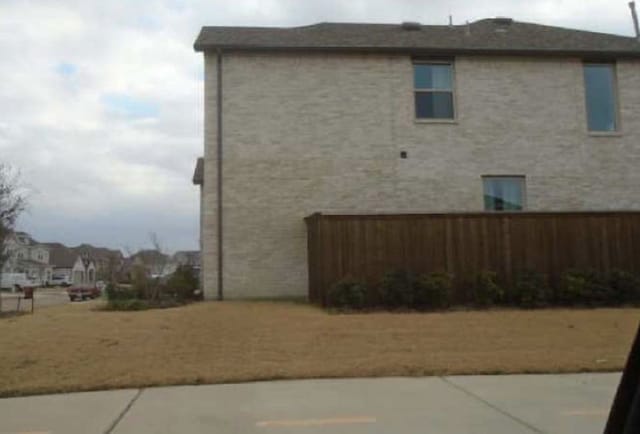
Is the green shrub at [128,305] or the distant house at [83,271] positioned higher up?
the distant house at [83,271]

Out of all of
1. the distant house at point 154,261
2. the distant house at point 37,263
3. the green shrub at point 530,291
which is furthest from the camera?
the distant house at point 37,263

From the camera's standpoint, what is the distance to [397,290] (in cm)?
1576

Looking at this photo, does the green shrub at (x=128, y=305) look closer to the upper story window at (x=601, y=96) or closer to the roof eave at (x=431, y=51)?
the roof eave at (x=431, y=51)

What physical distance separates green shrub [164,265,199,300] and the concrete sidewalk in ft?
40.5

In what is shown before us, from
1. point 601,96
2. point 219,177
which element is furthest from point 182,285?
point 601,96

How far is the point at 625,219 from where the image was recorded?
56.7 ft

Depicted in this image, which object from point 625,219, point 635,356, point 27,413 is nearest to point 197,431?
point 27,413

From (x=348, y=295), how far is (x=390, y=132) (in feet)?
21.8

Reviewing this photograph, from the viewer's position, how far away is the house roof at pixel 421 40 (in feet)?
67.2

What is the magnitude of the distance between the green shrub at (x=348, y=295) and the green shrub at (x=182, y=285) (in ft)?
20.0

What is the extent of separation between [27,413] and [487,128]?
16.7 m

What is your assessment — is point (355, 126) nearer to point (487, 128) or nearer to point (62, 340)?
point (487, 128)

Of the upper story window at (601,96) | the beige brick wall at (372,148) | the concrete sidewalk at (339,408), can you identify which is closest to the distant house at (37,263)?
the beige brick wall at (372,148)

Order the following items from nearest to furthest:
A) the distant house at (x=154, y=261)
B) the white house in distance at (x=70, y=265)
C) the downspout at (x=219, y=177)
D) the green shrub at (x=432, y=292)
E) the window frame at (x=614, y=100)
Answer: the green shrub at (x=432, y=292), the downspout at (x=219, y=177), the window frame at (x=614, y=100), the distant house at (x=154, y=261), the white house in distance at (x=70, y=265)
